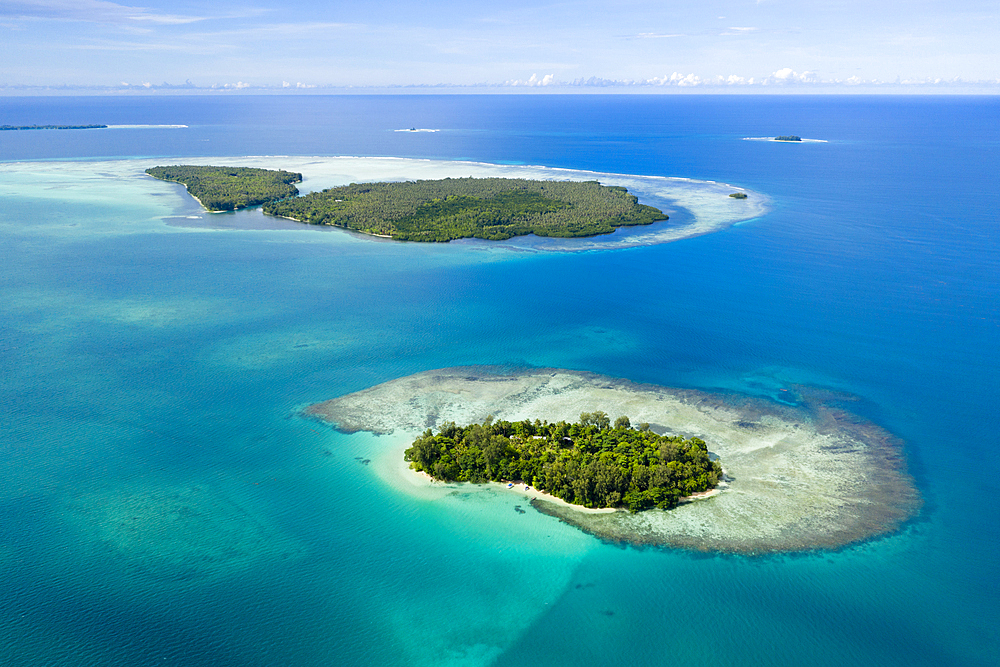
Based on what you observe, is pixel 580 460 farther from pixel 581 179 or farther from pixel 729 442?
pixel 581 179

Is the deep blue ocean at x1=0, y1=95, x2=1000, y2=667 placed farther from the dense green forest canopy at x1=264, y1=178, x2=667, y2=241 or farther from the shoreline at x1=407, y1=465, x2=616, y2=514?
the dense green forest canopy at x1=264, y1=178, x2=667, y2=241

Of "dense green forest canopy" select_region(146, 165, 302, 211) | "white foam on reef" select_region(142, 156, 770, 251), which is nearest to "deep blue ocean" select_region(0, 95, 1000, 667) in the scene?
"white foam on reef" select_region(142, 156, 770, 251)

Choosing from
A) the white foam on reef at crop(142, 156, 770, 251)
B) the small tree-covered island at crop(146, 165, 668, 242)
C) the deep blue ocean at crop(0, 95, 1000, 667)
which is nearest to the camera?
the deep blue ocean at crop(0, 95, 1000, 667)

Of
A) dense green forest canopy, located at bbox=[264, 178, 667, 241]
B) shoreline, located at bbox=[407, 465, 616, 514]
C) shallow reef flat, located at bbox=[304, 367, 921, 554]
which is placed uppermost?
dense green forest canopy, located at bbox=[264, 178, 667, 241]

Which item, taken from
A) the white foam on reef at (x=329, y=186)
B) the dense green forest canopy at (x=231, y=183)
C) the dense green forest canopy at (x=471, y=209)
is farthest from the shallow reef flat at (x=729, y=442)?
the dense green forest canopy at (x=231, y=183)

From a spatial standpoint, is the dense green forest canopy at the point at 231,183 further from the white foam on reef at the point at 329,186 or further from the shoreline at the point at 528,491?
the shoreline at the point at 528,491

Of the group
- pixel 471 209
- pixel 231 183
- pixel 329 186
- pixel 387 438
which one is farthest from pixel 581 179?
pixel 387 438
